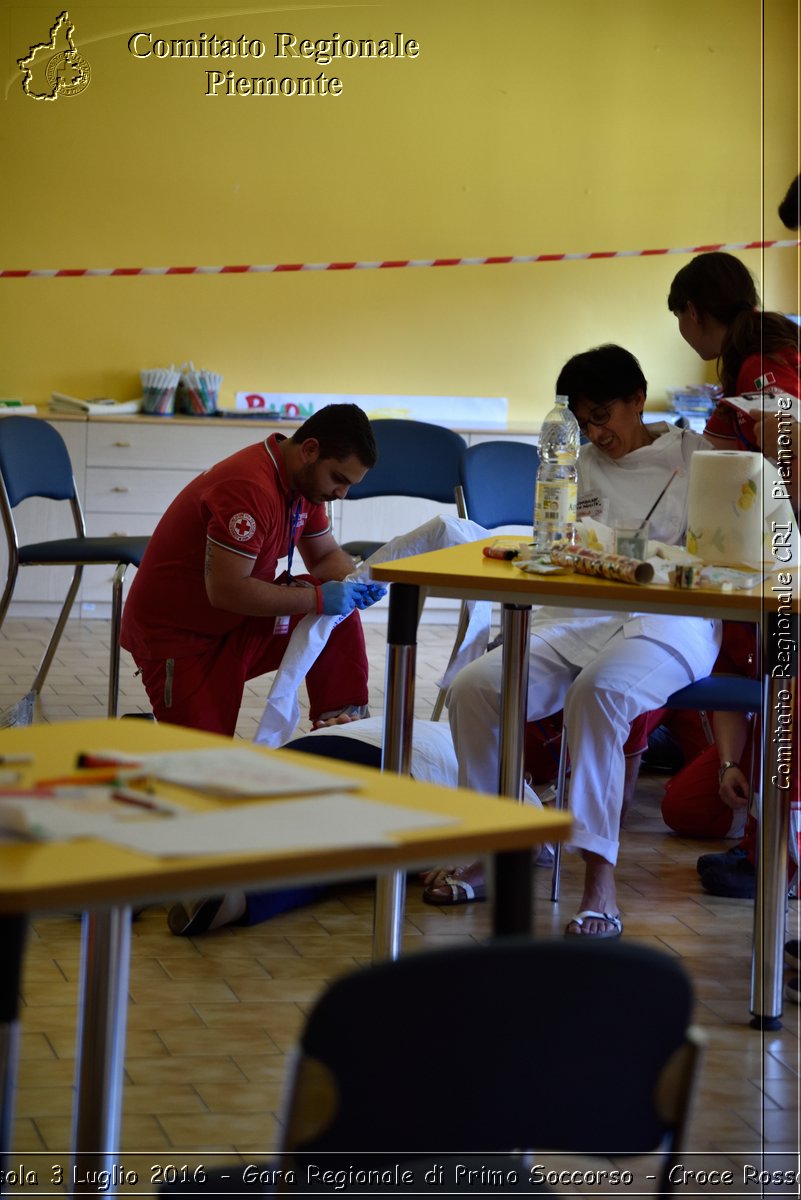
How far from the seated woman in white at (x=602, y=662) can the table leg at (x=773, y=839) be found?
1.15 feet

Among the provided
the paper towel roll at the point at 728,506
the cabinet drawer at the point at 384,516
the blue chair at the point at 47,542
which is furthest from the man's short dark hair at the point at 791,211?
the cabinet drawer at the point at 384,516

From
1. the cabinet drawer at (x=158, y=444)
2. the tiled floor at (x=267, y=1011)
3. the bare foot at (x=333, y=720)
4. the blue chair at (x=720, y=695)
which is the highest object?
the cabinet drawer at (x=158, y=444)

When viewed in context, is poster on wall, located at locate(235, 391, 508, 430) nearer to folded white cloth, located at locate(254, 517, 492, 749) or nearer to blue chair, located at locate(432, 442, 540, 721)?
blue chair, located at locate(432, 442, 540, 721)

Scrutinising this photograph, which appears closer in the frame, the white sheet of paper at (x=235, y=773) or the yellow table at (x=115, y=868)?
the yellow table at (x=115, y=868)

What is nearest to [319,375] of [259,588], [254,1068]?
[259,588]

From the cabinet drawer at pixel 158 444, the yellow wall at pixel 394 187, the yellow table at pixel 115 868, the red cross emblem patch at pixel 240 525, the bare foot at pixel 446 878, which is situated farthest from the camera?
the yellow wall at pixel 394 187

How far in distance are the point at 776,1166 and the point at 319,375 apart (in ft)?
15.5

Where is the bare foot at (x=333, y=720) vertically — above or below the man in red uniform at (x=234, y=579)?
below

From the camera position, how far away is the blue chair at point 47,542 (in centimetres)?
371

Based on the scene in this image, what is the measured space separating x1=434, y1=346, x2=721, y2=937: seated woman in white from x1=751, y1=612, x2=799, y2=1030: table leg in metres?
0.35

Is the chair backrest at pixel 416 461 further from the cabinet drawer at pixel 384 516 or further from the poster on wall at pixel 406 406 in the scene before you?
the poster on wall at pixel 406 406

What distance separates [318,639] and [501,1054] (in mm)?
2204

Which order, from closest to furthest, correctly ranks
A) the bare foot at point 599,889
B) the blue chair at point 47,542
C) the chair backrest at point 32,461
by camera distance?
1. the bare foot at point 599,889
2. the blue chair at point 47,542
3. the chair backrest at point 32,461

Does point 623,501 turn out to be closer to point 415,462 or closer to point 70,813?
point 415,462
